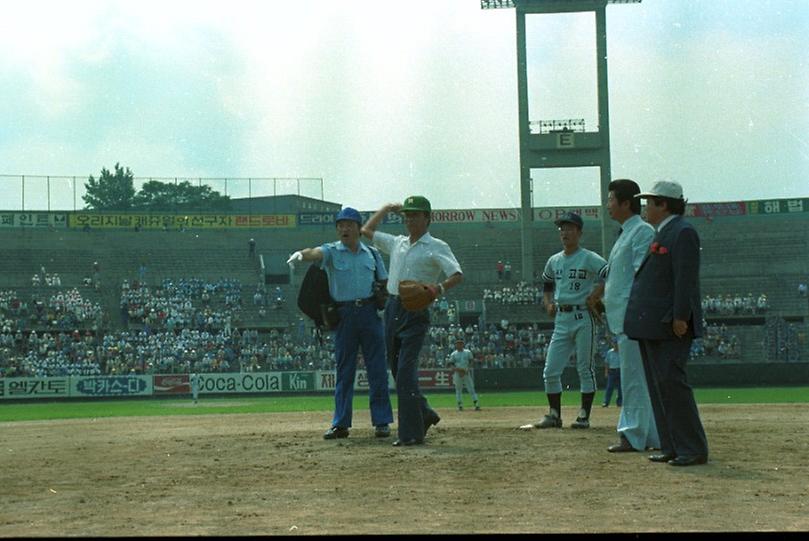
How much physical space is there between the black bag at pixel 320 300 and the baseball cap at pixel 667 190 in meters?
3.55

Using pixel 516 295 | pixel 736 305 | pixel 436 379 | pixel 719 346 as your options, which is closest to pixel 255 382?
pixel 436 379

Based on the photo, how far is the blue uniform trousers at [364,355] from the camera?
9.94 meters

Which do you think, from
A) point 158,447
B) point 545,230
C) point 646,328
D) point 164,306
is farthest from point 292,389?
point 646,328

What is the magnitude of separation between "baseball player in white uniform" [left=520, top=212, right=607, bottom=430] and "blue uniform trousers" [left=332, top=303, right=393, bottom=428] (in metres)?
1.56

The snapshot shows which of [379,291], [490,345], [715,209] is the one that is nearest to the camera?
[379,291]

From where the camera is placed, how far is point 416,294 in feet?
29.0

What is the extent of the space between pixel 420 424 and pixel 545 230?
1891 inches

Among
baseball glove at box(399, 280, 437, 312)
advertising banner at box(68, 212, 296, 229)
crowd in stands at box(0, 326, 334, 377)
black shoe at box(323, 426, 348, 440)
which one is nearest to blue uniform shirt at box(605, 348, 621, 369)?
black shoe at box(323, 426, 348, 440)

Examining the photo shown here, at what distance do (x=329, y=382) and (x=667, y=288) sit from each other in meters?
30.9

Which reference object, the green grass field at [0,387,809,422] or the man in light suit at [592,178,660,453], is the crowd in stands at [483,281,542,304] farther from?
the man in light suit at [592,178,660,453]

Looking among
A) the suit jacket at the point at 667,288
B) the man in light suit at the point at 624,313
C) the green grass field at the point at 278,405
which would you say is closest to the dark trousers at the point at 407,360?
the man in light suit at the point at 624,313

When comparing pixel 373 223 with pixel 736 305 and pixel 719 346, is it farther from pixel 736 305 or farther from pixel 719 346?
pixel 736 305

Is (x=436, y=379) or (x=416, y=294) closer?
(x=416, y=294)

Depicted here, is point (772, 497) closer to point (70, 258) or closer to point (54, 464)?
point (54, 464)
